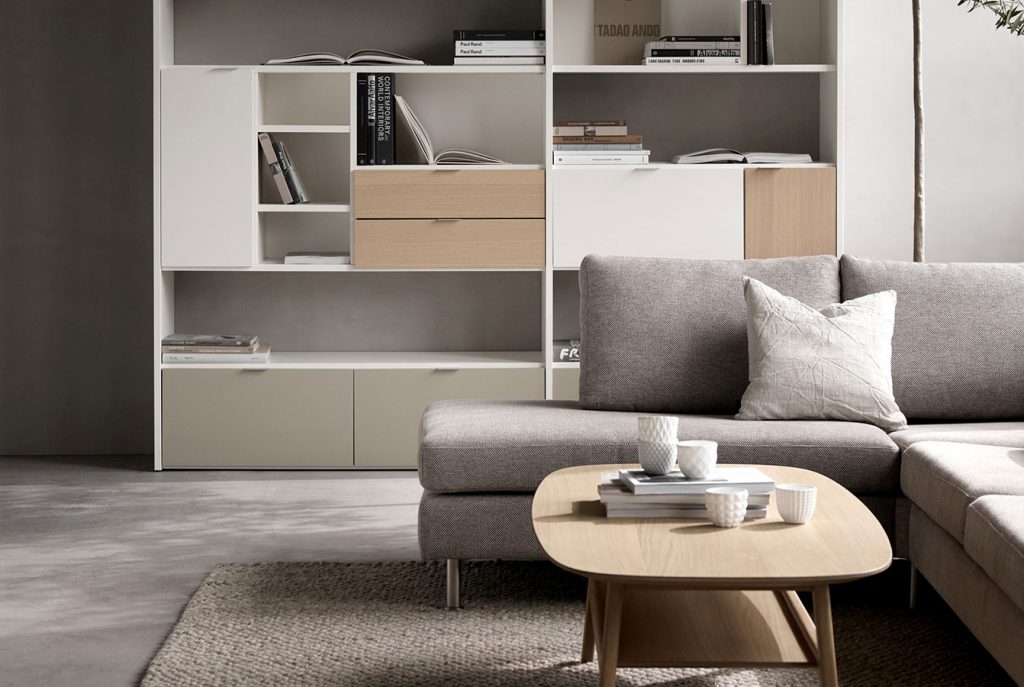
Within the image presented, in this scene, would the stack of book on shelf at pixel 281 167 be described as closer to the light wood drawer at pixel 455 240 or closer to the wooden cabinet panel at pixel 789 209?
the light wood drawer at pixel 455 240

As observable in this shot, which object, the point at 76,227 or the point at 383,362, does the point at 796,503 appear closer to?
the point at 383,362

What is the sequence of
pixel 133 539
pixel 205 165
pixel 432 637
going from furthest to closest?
1. pixel 205 165
2. pixel 133 539
3. pixel 432 637

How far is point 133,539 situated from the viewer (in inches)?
137

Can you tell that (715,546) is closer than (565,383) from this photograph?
Yes

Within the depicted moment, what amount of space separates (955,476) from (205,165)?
10.3 ft

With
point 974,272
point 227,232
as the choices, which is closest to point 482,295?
point 227,232

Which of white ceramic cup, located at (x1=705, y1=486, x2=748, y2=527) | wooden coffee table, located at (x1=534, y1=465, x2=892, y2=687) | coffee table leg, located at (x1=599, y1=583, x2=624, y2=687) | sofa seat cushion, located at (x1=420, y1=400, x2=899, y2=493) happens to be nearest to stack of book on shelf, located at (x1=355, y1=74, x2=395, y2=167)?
sofa seat cushion, located at (x1=420, y1=400, x2=899, y2=493)

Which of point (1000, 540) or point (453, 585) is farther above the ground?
point (1000, 540)

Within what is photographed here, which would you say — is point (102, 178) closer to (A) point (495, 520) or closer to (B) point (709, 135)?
(B) point (709, 135)

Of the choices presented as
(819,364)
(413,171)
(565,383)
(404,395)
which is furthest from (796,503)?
(413,171)

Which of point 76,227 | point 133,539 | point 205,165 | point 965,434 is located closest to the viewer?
point 965,434

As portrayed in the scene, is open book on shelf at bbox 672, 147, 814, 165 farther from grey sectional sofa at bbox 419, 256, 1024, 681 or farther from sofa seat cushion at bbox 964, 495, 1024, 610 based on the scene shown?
sofa seat cushion at bbox 964, 495, 1024, 610

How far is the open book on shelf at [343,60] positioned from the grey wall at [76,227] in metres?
0.76

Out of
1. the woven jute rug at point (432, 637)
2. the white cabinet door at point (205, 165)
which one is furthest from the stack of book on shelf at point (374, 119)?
the woven jute rug at point (432, 637)
